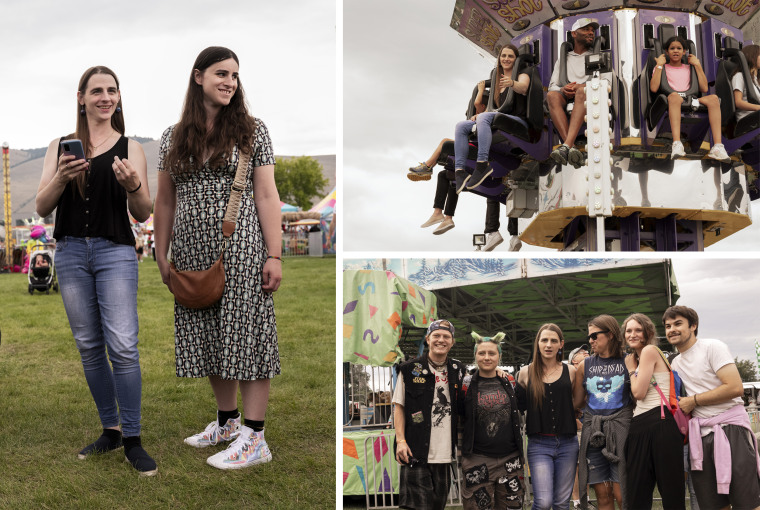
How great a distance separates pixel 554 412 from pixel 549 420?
51 millimetres

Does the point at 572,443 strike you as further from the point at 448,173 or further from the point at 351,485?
the point at 448,173

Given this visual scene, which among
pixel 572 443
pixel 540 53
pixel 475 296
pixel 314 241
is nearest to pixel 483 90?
pixel 540 53

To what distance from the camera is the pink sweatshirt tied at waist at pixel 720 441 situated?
3.63 meters

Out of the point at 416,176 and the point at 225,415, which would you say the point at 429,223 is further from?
the point at 225,415

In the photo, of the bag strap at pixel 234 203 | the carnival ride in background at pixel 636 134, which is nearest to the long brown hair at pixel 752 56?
the carnival ride in background at pixel 636 134

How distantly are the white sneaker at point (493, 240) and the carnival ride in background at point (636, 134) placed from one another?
97 cm

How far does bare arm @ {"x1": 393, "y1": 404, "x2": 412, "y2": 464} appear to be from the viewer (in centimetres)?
386

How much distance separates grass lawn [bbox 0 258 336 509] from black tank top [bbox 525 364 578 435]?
1.21 meters

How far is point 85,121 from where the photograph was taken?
14.6 ft

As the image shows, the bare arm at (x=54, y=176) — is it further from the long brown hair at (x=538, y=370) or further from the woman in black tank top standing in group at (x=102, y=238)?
the long brown hair at (x=538, y=370)

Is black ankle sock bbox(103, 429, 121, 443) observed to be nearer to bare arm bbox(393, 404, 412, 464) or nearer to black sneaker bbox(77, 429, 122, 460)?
black sneaker bbox(77, 429, 122, 460)

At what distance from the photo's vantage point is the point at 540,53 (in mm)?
8203

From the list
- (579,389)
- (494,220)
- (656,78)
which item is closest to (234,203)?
(579,389)

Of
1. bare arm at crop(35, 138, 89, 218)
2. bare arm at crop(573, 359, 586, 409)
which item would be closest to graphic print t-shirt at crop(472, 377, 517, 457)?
bare arm at crop(573, 359, 586, 409)
